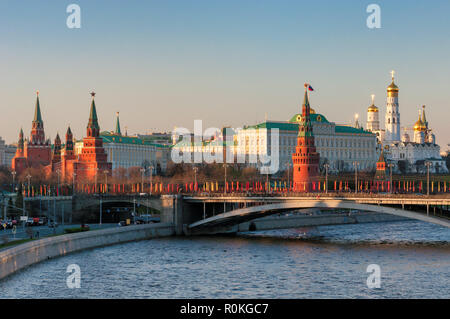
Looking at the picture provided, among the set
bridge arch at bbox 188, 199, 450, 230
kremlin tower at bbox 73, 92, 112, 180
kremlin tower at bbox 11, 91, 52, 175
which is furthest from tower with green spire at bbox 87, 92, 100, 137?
bridge arch at bbox 188, 199, 450, 230

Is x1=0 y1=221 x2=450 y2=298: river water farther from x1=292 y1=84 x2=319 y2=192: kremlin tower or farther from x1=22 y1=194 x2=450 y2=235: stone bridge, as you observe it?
x1=292 y1=84 x2=319 y2=192: kremlin tower

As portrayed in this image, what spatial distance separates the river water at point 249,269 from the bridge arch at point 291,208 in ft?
7.18

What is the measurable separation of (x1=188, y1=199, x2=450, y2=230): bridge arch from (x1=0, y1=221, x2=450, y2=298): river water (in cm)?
219

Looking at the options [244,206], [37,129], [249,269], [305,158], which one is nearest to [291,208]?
[244,206]

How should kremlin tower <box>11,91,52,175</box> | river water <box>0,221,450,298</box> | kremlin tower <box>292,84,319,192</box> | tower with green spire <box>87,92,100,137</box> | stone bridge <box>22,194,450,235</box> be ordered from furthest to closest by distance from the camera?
kremlin tower <box>11,91,52,175</box> < tower with green spire <box>87,92,100,137</box> < kremlin tower <box>292,84,319,192</box> < stone bridge <box>22,194,450,235</box> < river water <box>0,221,450,298</box>

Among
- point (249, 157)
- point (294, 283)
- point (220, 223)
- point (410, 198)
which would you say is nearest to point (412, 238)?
point (410, 198)

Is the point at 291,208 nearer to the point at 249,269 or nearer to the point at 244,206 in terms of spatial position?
the point at 244,206

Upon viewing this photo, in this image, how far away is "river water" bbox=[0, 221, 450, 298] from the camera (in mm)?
46438

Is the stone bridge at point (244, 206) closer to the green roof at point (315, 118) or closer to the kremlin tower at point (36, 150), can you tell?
the kremlin tower at point (36, 150)

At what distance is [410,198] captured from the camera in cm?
6612

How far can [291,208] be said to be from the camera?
75.0 meters

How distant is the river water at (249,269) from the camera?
4644 cm

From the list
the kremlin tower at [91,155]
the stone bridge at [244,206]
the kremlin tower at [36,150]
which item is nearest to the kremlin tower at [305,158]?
the stone bridge at [244,206]

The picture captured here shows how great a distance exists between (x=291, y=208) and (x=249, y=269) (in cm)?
2040
